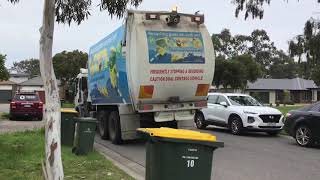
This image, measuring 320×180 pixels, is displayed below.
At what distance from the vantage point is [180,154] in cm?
612

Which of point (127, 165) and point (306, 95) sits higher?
point (306, 95)

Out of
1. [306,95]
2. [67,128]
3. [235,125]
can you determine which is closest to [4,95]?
[306,95]

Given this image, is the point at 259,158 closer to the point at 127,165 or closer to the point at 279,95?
the point at 127,165

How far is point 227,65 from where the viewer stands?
6128 centimetres

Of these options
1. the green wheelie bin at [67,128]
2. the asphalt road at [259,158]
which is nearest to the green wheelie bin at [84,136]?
the asphalt road at [259,158]

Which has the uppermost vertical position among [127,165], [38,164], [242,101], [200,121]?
[242,101]

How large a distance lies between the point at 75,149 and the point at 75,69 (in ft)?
190

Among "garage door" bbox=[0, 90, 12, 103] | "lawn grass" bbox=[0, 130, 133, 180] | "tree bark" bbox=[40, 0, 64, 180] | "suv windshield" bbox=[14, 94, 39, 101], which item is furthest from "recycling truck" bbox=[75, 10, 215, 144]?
"garage door" bbox=[0, 90, 12, 103]

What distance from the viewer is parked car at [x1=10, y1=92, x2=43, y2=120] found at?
31125mm

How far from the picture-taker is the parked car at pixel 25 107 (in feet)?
102

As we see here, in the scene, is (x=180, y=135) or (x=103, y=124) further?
(x=103, y=124)

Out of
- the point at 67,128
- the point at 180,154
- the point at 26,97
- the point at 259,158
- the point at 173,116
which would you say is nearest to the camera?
the point at 180,154

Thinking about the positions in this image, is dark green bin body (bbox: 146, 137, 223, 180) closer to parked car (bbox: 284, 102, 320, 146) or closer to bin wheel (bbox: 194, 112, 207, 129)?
parked car (bbox: 284, 102, 320, 146)

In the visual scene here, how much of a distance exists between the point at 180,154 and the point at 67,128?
9.10 meters
